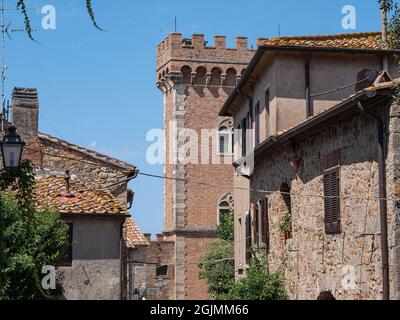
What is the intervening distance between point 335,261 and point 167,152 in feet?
121

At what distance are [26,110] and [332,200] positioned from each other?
13.8 meters

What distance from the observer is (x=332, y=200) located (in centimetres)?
1614

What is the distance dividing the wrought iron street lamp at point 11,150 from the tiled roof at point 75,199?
36.9ft

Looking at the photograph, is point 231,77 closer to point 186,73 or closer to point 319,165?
point 186,73

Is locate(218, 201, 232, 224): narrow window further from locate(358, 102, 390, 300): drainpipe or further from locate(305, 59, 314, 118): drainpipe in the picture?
locate(358, 102, 390, 300): drainpipe

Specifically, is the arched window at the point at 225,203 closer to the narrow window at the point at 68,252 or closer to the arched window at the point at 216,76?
the arched window at the point at 216,76

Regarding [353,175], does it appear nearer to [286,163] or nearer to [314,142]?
[314,142]

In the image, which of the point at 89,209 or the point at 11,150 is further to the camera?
the point at 89,209

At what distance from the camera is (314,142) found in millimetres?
17484

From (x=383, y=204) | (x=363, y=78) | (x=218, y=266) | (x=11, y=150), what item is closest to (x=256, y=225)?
(x=363, y=78)

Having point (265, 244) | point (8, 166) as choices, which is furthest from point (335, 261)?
point (8, 166)

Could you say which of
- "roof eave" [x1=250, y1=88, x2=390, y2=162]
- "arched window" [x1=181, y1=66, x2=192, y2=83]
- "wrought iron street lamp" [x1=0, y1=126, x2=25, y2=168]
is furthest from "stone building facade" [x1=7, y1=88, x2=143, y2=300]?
"arched window" [x1=181, y1=66, x2=192, y2=83]

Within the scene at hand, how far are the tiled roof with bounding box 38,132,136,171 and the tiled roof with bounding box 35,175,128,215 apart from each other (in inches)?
61.5

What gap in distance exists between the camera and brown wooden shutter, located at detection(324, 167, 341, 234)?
15.9 metres
